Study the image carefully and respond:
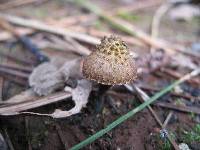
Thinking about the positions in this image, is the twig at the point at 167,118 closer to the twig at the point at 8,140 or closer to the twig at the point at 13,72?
the twig at the point at 8,140

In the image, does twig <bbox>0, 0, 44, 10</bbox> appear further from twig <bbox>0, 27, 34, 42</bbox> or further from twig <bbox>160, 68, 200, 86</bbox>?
twig <bbox>160, 68, 200, 86</bbox>

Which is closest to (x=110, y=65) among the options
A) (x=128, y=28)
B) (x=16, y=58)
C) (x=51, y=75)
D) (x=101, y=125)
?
(x=101, y=125)

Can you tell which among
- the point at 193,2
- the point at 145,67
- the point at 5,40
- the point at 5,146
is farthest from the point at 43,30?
the point at 193,2

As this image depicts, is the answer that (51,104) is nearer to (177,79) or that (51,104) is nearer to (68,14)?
(177,79)

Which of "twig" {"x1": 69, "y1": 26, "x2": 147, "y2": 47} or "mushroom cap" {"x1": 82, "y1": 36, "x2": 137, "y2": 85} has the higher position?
"mushroom cap" {"x1": 82, "y1": 36, "x2": 137, "y2": 85}

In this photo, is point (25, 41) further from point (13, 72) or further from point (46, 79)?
point (46, 79)

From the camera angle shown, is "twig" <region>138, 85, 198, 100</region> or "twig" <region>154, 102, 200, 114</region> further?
"twig" <region>138, 85, 198, 100</region>

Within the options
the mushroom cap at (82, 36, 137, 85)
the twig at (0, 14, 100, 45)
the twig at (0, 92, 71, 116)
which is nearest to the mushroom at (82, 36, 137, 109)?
the mushroom cap at (82, 36, 137, 85)
